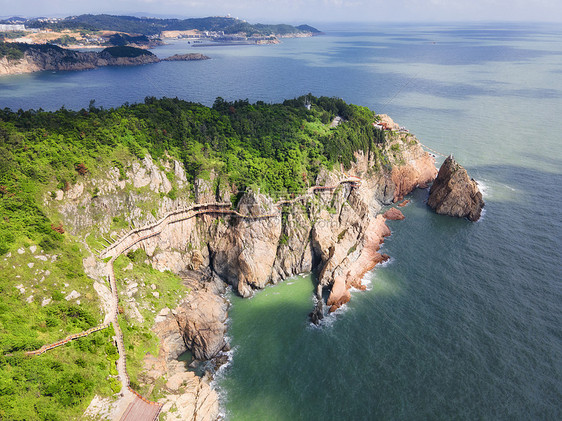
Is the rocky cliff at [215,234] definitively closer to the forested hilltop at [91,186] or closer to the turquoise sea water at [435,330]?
the forested hilltop at [91,186]

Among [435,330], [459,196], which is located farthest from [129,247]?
[459,196]

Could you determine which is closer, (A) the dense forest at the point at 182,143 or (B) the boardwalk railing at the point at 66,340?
(B) the boardwalk railing at the point at 66,340

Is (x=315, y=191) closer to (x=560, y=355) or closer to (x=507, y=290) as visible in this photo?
(x=507, y=290)

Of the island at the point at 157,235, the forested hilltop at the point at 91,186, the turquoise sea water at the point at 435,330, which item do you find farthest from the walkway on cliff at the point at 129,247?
the turquoise sea water at the point at 435,330

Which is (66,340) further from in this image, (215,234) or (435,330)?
(435,330)

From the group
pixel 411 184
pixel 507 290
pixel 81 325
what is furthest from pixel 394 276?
pixel 81 325

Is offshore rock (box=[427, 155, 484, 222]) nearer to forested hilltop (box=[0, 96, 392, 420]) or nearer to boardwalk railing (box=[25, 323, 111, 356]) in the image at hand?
forested hilltop (box=[0, 96, 392, 420])
